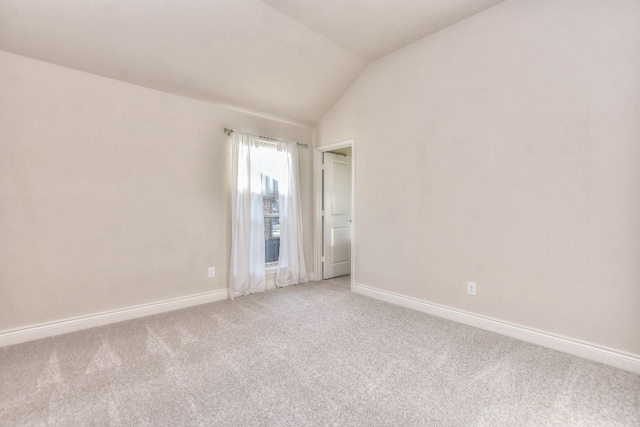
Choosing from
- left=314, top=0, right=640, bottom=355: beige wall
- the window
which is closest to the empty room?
left=314, top=0, right=640, bottom=355: beige wall

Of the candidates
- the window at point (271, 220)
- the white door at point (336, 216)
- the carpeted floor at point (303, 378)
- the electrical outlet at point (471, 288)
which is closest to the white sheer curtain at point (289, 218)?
the window at point (271, 220)

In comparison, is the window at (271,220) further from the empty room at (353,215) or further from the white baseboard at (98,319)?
the white baseboard at (98,319)

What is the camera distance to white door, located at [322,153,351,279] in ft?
15.1

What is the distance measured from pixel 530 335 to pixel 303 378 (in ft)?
6.35

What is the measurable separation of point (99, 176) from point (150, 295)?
50.8 inches

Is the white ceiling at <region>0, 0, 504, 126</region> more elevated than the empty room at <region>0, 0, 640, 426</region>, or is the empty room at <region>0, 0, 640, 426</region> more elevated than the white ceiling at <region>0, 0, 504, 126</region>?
the white ceiling at <region>0, 0, 504, 126</region>

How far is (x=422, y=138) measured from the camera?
3.20 metres

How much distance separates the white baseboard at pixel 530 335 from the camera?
2.10 metres

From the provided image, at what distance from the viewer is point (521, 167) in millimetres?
2518

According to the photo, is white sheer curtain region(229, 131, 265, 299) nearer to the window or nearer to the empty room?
the empty room

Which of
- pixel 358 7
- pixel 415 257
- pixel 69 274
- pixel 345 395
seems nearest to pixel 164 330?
pixel 69 274

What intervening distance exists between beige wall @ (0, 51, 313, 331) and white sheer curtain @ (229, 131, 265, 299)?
0.46 ft

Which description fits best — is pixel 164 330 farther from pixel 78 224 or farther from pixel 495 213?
pixel 495 213

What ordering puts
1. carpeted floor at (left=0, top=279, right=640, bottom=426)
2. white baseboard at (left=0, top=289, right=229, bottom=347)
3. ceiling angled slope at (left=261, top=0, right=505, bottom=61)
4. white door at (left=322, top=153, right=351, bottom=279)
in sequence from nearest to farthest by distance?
carpeted floor at (left=0, top=279, right=640, bottom=426) → white baseboard at (left=0, top=289, right=229, bottom=347) → ceiling angled slope at (left=261, top=0, right=505, bottom=61) → white door at (left=322, top=153, right=351, bottom=279)
